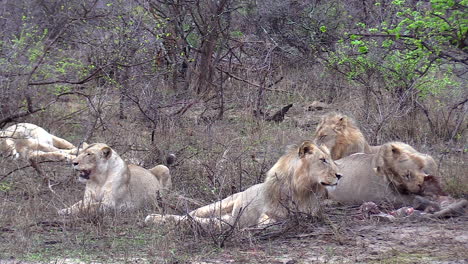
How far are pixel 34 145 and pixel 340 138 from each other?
14.3 ft

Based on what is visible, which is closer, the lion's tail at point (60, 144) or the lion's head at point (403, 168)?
the lion's head at point (403, 168)

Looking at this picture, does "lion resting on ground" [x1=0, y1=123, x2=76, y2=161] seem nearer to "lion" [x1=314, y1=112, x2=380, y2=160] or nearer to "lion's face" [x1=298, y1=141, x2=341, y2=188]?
"lion" [x1=314, y1=112, x2=380, y2=160]

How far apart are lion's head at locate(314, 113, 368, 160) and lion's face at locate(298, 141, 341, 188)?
2119 millimetres

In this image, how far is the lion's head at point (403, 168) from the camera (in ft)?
22.8

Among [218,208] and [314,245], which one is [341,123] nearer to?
[218,208]

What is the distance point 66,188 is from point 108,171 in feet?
2.05

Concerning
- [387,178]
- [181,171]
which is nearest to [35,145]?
[181,171]

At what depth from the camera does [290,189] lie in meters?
6.32

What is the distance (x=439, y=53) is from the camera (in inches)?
295

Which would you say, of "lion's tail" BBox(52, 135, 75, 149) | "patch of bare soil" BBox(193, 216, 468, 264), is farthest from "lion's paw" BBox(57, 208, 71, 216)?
"lion's tail" BBox(52, 135, 75, 149)

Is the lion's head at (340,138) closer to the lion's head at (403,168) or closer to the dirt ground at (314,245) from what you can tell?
the lion's head at (403,168)

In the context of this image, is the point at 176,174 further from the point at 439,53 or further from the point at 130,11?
the point at 130,11

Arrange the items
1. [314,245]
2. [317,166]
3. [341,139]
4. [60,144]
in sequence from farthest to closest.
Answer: [60,144], [341,139], [317,166], [314,245]

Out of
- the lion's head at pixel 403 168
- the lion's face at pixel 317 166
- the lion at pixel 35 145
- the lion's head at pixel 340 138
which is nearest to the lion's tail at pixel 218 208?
the lion's face at pixel 317 166
